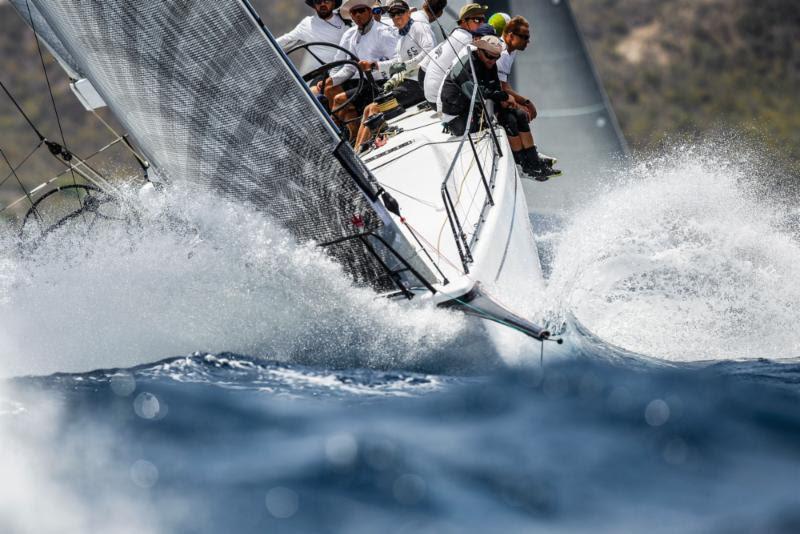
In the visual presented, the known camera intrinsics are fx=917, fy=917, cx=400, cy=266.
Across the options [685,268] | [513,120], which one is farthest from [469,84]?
[685,268]

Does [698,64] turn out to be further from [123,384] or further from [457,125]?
[123,384]

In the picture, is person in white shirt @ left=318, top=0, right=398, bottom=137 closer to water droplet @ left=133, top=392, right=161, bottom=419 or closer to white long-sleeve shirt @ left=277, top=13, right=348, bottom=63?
white long-sleeve shirt @ left=277, top=13, right=348, bottom=63

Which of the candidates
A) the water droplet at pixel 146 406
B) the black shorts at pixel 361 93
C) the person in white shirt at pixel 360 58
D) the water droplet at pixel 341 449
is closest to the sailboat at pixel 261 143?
the water droplet at pixel 341 449

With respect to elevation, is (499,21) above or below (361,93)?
above

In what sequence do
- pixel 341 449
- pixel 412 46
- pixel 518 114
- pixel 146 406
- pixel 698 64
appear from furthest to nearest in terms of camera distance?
pixel 698 64 → pixel 412 46 → pixel 518 114 → pixel 146 406 → pixel 341 449

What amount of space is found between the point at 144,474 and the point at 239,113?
146 cm

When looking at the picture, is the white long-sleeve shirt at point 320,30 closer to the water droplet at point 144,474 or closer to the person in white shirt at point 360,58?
the person in white shirt at point 360,58

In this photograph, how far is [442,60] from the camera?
498 centimetres

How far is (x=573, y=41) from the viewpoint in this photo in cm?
770

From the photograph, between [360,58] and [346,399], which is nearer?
[346,399]

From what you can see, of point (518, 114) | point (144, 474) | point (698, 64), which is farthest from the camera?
point (698, 64)

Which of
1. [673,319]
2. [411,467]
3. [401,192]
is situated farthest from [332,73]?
[411,467]

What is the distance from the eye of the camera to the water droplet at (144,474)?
2541 millimetres

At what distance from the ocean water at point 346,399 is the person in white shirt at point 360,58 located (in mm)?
1849
